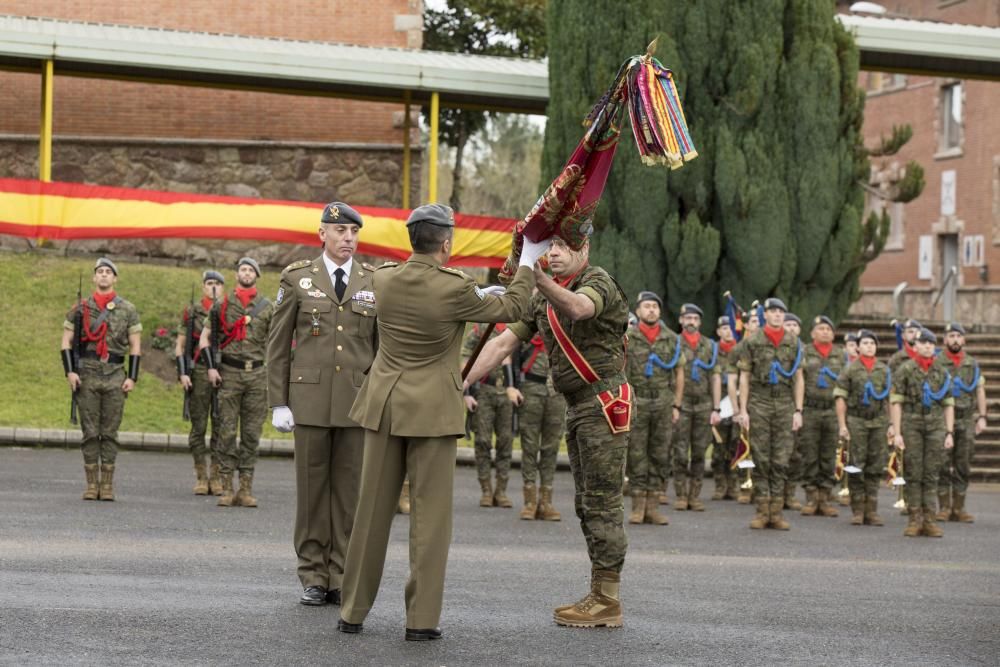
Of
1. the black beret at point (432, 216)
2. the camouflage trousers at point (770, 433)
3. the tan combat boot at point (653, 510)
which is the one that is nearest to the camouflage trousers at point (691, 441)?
the camouflage trousers at point (770, 433)

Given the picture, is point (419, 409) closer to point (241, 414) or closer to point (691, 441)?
point (241, 414)

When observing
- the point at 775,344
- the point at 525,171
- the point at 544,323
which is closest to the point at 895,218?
the point at 525,171

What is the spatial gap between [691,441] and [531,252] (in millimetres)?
10261

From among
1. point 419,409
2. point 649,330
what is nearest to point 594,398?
point 419,409

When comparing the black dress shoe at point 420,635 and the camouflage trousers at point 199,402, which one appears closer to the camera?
the black dress shoe at point 420,635

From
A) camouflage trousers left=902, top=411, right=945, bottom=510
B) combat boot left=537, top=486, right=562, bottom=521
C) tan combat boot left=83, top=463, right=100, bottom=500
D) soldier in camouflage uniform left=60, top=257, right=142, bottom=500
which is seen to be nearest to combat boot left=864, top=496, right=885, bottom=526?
camouflage trousers left=902, top=411, right=945, bottom=510

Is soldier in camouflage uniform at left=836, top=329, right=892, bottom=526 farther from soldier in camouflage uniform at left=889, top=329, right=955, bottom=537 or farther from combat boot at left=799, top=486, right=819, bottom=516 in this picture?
soldier in camouflage uniform at left=889, top=329, right=955, bottom=537

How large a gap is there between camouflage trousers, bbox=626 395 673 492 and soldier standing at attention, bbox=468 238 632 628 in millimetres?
6823

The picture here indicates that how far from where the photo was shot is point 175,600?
9172 millimetres

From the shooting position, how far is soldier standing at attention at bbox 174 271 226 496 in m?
16.1

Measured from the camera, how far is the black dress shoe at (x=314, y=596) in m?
9.18

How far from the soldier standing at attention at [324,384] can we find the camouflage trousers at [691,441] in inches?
341

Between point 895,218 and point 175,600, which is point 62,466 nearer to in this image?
point 175,600

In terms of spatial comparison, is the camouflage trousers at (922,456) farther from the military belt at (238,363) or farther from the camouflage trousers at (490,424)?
the military belt at (238,363)
